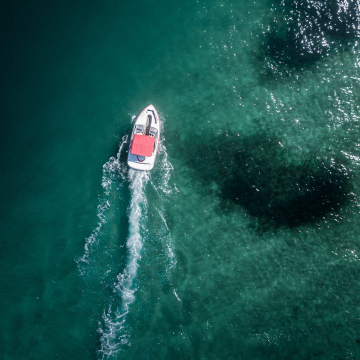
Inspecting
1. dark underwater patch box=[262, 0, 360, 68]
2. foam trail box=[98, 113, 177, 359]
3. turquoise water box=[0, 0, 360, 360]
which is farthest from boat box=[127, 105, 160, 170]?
dark underwater patch box=[262, 0, 360, 68]

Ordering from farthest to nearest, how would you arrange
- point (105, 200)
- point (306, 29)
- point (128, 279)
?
point (306, 29) < point (105, 200) < point (128, 279)

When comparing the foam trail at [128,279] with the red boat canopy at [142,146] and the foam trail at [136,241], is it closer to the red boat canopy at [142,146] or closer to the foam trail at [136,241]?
the foam trail at [136,241]

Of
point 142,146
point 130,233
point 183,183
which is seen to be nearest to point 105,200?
point 130,233

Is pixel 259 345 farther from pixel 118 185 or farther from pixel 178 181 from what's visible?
pixel 118 185

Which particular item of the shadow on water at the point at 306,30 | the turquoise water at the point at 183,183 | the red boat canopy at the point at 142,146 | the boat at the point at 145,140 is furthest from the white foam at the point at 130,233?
the shadow on water at the point at 306,30

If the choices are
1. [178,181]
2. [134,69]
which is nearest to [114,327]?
[178,181]

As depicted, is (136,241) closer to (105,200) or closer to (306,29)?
(105,200)
